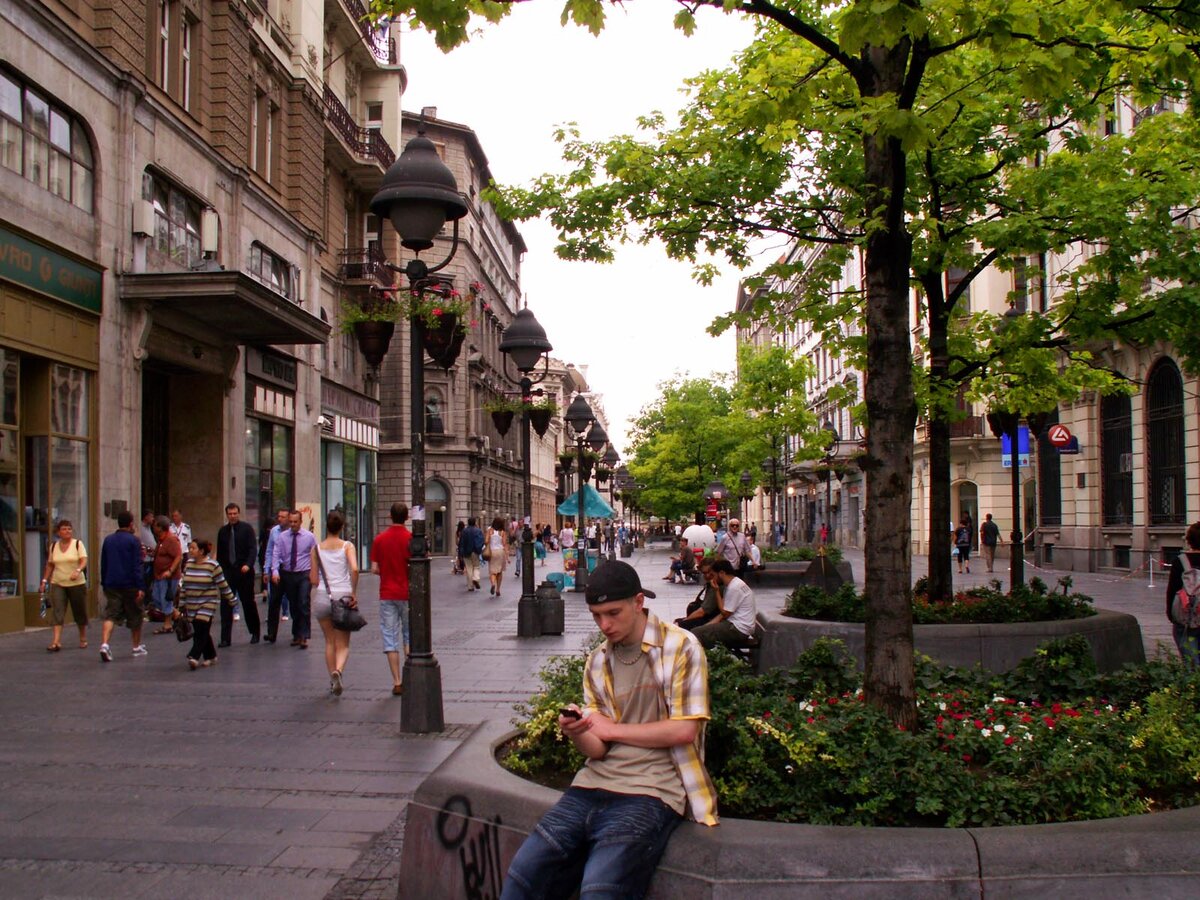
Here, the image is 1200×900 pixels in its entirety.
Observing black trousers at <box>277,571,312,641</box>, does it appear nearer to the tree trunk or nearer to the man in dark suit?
the man in dark suit

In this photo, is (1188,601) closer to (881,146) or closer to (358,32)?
(881,146)

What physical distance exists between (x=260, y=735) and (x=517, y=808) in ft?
16.2

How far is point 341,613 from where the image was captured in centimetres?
1072

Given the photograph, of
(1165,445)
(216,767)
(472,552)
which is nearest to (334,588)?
(216,767)

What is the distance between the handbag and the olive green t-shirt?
22.8ft

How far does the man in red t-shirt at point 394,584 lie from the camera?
35.8ft

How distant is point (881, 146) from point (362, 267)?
1177 inches

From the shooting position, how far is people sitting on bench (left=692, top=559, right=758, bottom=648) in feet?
34.1

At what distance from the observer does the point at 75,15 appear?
1741cm

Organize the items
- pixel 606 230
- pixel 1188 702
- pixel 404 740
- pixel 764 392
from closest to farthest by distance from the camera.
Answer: pixel 1188 702, pixel 404 740, pixel 606 230, pixel 764 392

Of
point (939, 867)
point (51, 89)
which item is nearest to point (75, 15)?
point (51, 89)

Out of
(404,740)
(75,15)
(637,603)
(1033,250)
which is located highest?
(75,15)

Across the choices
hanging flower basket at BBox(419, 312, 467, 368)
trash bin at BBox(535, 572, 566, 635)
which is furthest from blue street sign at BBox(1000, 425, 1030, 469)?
hanging flower basket at BBox(419, 312, 467, 368)

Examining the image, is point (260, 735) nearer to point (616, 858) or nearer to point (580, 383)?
point (616, 858)
